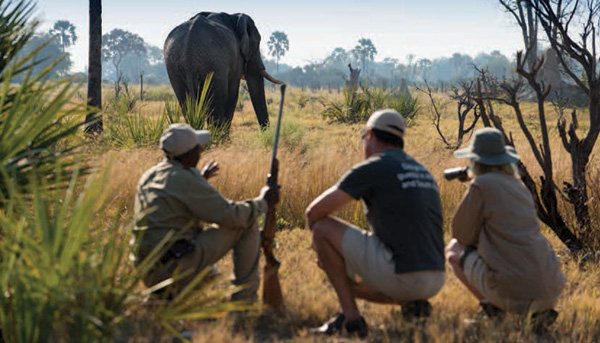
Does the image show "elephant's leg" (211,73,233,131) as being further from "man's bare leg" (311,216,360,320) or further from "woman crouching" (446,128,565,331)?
"woman crouching" (446,128,565,331)

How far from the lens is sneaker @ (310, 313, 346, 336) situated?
154 inches

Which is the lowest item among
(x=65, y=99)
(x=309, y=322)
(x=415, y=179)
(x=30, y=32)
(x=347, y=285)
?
(x=309, y=322)

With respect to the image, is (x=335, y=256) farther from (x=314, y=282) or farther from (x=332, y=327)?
(x=314, y=282)

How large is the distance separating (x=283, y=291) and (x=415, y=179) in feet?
4.33

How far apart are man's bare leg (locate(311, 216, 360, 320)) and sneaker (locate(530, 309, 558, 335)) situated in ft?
3.59

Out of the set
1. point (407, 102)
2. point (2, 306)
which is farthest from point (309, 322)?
point (407, 102)

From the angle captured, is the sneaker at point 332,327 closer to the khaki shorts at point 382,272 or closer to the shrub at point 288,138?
the khaki shorts at point 382,272

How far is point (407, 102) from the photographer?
18.9 metres

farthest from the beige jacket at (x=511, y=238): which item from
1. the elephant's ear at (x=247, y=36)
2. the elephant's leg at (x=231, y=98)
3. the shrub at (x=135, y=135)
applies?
the elephant's ear at (x=247, y=36)

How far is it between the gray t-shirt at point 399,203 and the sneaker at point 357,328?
0.38 m

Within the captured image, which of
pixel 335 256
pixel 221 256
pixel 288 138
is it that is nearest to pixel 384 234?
pixel 335 256

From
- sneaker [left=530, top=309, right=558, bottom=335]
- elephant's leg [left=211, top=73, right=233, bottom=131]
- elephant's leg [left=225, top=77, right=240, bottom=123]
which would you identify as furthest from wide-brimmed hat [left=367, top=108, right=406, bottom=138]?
elephant's leg [left=225, top=77, right=240, bottom=123]

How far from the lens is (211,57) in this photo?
11539 mm

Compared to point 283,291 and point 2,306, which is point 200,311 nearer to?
point 2,306
